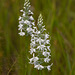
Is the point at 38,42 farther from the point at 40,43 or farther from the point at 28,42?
the point at 28,42

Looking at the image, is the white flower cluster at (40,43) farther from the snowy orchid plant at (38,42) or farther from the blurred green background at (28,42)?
the blurred green background at (28,42)

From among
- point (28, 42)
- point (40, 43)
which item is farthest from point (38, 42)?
point (28, 42)

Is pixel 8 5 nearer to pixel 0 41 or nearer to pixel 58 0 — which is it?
pixel 58 0

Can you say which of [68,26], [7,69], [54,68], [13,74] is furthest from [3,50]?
[68,26]

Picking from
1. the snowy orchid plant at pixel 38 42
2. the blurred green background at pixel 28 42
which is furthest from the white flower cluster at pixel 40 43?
the blurred green background at pixel 28 42

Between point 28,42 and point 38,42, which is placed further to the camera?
point 28,42

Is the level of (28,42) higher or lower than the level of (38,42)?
higher

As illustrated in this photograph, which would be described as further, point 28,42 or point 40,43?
point 28,42

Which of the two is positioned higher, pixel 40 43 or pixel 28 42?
pixel 28 42

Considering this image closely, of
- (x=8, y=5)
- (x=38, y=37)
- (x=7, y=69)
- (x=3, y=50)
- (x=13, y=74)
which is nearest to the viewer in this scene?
(x=38, y=37)

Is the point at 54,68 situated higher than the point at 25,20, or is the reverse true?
the point at 25,20
